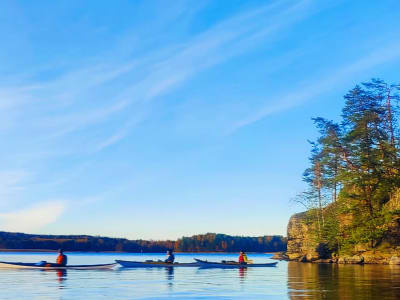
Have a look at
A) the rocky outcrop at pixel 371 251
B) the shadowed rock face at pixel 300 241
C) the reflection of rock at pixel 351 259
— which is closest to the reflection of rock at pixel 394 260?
the rocky outcrop at pixel 371 251

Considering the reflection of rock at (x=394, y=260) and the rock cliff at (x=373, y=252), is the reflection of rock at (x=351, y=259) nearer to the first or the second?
the rock cliff at (x=373, y=252)

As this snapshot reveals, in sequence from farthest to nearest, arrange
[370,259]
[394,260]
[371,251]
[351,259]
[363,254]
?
[351,259], [363,254], [371,251], [370,259], [394,260]

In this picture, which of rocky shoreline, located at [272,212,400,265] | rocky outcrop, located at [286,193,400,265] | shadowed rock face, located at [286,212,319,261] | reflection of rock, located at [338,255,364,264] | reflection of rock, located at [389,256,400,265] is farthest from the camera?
shadowed rock face, located at [286,212,319,261]

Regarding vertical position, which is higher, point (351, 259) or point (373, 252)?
point (373, 252)

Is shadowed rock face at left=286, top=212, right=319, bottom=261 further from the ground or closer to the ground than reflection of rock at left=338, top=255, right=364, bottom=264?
further from the ground

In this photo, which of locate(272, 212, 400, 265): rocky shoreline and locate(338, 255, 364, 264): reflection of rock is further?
locate(338, 255, 364, 264): reflection of rock

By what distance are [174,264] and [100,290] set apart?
29035 millimetres

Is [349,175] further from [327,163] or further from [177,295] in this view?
[177,295]

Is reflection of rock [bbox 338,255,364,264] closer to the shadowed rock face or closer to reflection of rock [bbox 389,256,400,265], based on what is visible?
reflection of rock [bbox 389,256,400,265]

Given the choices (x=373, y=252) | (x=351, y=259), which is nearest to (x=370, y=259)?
(x=373, y=252)

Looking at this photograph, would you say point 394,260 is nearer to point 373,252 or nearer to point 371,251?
point 373,252

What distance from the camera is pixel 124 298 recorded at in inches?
896

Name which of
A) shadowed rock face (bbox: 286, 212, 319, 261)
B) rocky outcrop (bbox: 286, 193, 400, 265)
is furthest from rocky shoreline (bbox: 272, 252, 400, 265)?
shadowed rock face (bbox: 286, 212, 319, 261)

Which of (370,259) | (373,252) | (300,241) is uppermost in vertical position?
(300,241)
